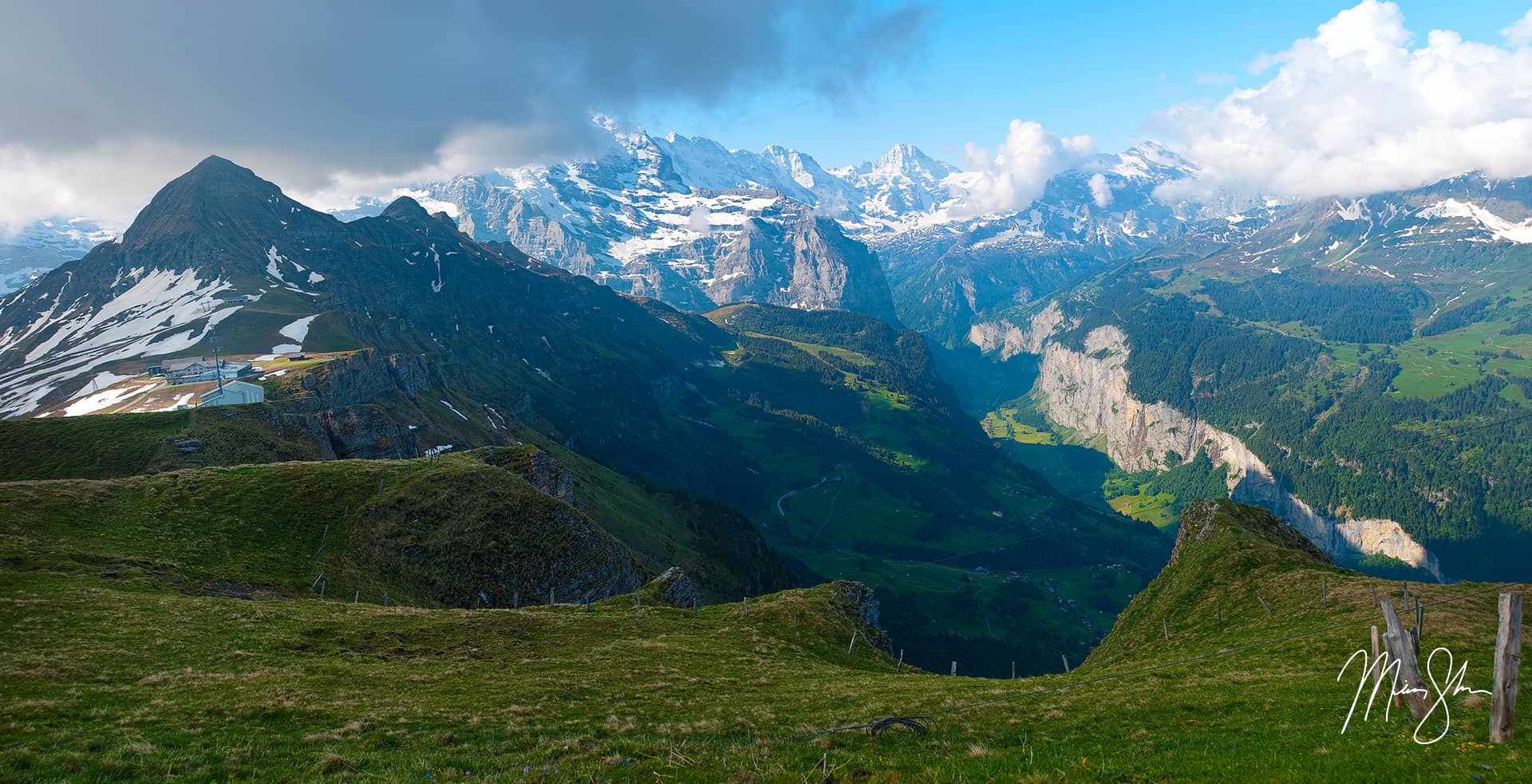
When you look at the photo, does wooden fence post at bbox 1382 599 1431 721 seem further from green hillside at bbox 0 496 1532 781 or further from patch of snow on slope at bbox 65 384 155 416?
patch of snow on slope at bbox 65 384 155 416

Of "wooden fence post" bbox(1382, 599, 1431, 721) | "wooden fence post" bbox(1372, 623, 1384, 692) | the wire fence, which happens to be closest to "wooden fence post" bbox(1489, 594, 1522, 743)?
"wooden fence post" bbox(1382, 599, 1431, 721)

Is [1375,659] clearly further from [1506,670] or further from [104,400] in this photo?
[104,400]

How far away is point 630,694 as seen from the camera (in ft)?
104

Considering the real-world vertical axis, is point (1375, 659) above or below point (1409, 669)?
below

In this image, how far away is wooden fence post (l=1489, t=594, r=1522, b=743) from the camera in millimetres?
17250

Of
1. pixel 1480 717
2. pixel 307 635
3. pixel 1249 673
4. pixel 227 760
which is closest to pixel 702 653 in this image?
pixel 307 635

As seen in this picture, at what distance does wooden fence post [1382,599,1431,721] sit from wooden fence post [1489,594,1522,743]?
171 cm

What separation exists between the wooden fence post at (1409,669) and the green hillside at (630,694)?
596 millimetres

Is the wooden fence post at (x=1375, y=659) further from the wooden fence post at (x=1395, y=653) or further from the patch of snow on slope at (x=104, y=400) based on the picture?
the patch of snow on slope at (x=104, y=400)

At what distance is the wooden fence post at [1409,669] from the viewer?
19.5m

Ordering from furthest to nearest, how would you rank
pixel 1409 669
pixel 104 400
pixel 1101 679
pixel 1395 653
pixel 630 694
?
pixel 104 400
pixel 1101 679
pixel 630 694
pixel 1395 653
pixel 1409 669

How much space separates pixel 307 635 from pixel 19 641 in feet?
36.3

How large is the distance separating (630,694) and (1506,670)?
2953 centimetres

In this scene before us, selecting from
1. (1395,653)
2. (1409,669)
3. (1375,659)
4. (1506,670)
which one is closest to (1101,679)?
(1375,659)
